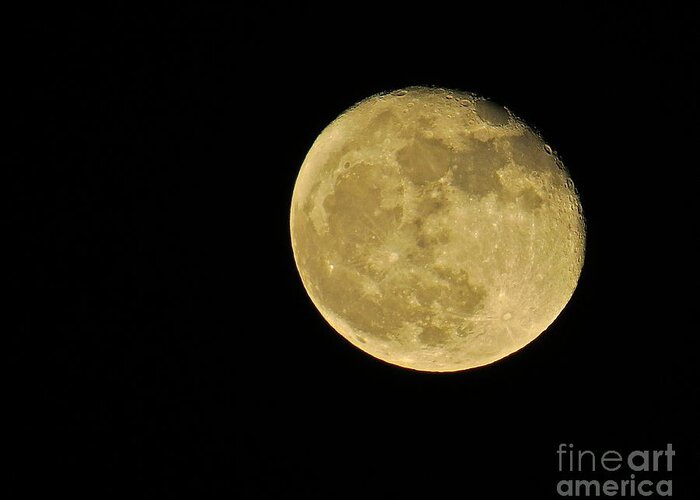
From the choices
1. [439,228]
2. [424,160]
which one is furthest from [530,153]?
[439,228]

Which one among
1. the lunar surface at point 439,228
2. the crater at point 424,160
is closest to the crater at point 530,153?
the lunar surface at point 439,228

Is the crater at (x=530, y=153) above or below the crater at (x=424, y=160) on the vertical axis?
above

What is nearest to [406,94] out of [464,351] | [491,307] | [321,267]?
[321,267]

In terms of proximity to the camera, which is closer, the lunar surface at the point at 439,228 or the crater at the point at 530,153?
the lunar surface at the point at 439,228

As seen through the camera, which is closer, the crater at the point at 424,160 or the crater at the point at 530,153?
the crater at the point at 424,160

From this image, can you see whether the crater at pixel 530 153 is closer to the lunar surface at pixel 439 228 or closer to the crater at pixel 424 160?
the lunar surface at pixel 439 228

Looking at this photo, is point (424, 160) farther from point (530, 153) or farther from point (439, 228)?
point (530, 153)

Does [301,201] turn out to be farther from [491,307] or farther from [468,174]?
[491,307]

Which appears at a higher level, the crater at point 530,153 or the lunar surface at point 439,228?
the crater at point 530,153

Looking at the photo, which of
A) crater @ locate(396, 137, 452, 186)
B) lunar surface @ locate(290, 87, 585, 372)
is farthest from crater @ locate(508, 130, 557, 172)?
crater @ locate(396, 137, 452, 186)

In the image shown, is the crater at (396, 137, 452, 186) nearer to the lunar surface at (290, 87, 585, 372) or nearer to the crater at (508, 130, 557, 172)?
the lunar surface at (290, 87, 585, 372)
